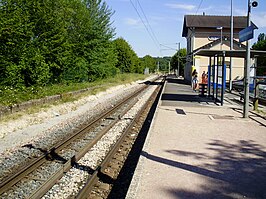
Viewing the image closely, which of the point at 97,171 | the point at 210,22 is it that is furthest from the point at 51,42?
the point at 210,22

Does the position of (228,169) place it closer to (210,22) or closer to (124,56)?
(210,22)

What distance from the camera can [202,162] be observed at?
679 cm

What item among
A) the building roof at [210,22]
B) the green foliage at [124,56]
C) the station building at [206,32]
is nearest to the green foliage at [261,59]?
the station building at [206,32]

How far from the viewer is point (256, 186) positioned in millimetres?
5445

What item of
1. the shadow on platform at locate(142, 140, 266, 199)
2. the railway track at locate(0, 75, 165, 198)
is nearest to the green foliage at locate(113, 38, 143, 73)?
the railway track at locate(0, 75, 165, 198)

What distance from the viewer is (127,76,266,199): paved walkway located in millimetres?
5223

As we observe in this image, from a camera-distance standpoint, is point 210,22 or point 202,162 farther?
point 210,22

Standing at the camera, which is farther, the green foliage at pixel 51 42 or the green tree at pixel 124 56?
the green tree at pixel 124 56

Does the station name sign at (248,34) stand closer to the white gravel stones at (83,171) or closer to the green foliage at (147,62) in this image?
the white gravel stones at (83,171)

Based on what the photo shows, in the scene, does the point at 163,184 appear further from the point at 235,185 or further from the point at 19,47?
the point at 19,47

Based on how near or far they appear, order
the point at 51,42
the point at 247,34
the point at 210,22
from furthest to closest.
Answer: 1. the point at 210,22
2. the point at 51,42
3. the point at 247,34

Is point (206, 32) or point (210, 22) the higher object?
point (210, 22)

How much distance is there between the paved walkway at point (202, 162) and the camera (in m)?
5.22

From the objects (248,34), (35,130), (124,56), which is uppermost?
(248,34)
